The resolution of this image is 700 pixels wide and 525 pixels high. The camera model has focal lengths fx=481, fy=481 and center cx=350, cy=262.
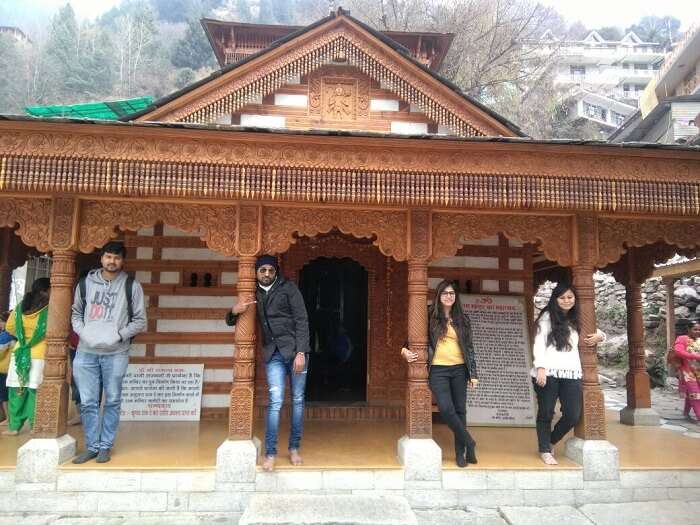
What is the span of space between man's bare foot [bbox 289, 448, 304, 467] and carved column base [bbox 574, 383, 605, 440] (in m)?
3.13

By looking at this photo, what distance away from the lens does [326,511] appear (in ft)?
12.1

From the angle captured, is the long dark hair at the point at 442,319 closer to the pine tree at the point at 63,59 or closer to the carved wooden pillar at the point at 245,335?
the carved wooden pillar at the point at 245,335

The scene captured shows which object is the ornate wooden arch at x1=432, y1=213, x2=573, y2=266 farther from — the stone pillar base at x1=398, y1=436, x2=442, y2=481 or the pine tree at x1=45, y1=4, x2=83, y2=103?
the pine tree at x1=45, y1=4, x2=83, y2=103

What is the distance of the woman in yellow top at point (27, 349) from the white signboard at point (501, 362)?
227 inches

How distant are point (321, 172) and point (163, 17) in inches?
3135

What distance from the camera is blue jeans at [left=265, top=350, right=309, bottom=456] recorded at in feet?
16.3

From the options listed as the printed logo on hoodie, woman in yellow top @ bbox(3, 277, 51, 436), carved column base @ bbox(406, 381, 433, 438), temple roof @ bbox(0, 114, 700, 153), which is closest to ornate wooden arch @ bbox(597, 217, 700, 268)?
temple roof @ bbox(0, 114, 700, 153)

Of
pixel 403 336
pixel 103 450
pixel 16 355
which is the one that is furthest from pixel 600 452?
pixel 16 355

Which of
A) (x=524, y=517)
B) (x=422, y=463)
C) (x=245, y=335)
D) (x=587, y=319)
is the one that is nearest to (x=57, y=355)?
(x=245, y=335)

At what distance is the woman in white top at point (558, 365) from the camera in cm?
527

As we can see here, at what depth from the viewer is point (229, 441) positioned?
502cm

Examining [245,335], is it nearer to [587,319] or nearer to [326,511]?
[326,511]

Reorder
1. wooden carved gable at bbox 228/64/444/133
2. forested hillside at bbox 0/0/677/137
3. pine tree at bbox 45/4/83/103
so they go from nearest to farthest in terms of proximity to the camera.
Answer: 1. wooden carved gable at bbox 228/64/444/133
2. forested hillside at bbox 0/0/677/137
3. pine tree at bbox 45/4/83/103

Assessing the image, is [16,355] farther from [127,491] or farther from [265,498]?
[265,498]
